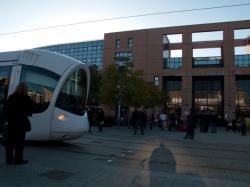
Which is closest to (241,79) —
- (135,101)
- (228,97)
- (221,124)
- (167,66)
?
(228,97)

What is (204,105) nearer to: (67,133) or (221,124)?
(221,124)

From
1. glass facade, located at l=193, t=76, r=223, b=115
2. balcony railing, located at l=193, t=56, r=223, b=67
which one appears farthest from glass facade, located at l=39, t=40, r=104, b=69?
balcony railing, located at l=193, t=56, r=223, b=67

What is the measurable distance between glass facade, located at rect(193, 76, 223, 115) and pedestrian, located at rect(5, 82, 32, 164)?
44.5 meters

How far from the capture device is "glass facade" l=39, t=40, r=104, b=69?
330ft

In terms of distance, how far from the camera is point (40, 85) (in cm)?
991

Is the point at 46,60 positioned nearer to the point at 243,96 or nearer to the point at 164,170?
the point at 164,170

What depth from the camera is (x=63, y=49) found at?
10856 cm

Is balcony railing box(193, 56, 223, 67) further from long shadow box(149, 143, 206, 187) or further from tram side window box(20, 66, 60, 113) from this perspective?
tram side window box(20, 66, 60, 113)

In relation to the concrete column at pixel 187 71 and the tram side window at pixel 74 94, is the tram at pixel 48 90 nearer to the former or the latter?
the tram side window at pixel 74 94

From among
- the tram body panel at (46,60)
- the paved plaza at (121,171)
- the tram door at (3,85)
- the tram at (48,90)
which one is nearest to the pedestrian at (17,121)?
the paved plaza at (121,171)

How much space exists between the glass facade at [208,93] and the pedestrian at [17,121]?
4452 centimetres

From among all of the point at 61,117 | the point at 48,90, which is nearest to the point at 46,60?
the point at 48,90

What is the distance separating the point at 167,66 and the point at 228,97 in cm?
1061

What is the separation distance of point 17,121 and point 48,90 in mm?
3111
